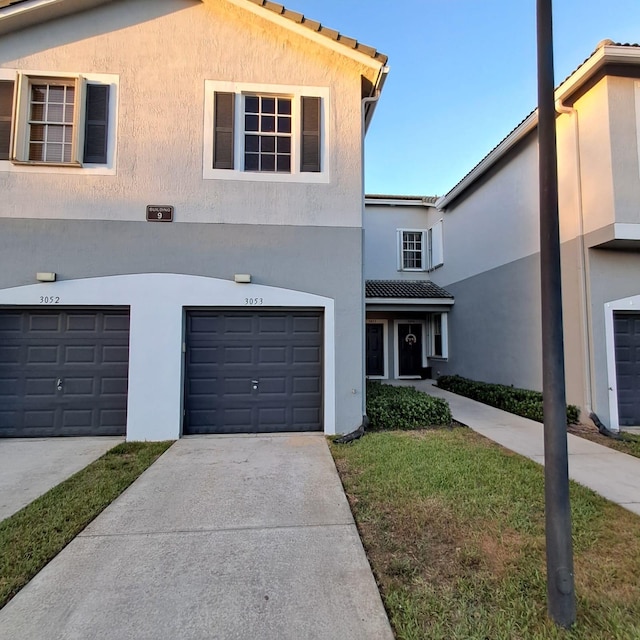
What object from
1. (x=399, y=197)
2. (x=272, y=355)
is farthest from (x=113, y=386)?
(x=399, y=197)

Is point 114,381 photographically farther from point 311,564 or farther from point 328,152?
point 328,152

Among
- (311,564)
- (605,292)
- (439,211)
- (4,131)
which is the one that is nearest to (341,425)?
(311,564)

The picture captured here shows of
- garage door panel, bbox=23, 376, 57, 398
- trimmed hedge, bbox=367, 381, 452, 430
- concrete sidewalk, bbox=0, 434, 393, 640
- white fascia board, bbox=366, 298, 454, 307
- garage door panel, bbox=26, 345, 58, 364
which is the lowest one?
concrete sidewalk, bbox=0, 434, 393, 640

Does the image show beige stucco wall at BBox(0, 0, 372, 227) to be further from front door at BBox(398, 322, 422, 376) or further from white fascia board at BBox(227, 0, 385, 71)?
front door at BBox(398, 322, 422, 376)

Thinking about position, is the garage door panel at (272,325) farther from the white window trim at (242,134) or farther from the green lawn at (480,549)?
the green lawn at (480,549)

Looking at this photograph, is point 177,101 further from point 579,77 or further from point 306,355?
point 579,77

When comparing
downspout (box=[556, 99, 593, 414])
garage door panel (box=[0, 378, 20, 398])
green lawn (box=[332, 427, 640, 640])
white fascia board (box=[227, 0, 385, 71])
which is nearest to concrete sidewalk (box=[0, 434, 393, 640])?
green lawn (box=[332, 427, 640, 640])

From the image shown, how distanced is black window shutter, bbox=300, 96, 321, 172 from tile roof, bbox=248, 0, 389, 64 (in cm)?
107

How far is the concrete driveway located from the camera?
14.2 feet

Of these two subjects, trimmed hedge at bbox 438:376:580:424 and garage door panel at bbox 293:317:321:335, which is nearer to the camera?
garage door panel at bbox 293:317:321:335

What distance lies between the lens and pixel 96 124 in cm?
678

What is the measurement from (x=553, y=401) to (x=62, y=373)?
7.58 m

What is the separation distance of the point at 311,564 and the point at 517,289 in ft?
29.1

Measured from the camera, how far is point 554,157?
238 centimetres
